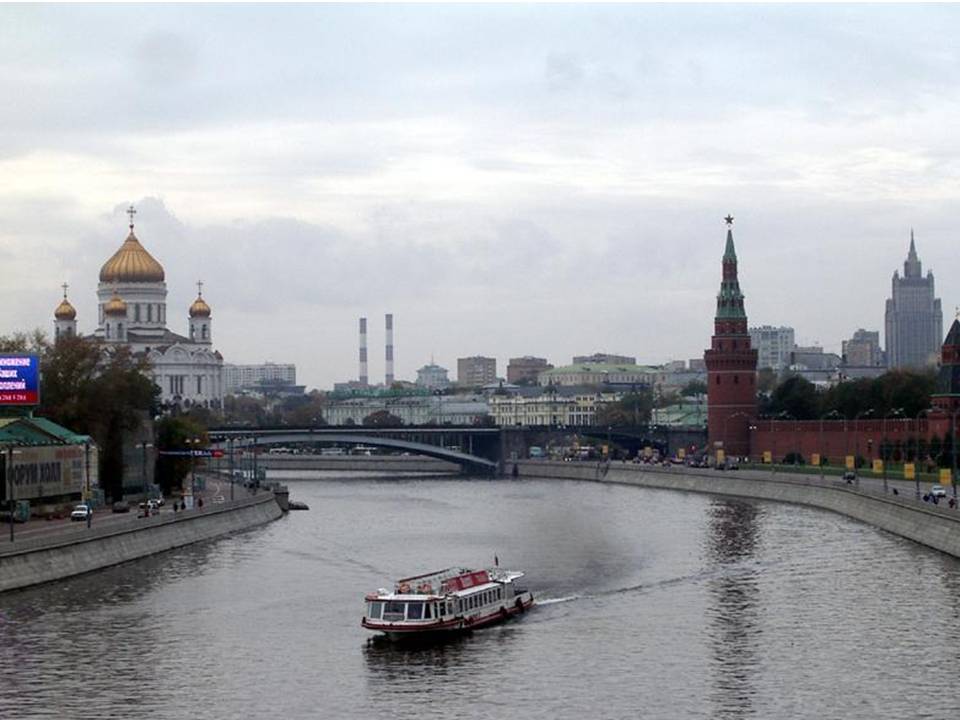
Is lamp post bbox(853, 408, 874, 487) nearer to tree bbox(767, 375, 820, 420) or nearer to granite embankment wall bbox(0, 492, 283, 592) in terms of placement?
tree bbox(767, 375, 820, 420)

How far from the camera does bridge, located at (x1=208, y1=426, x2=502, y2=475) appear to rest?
162375mm

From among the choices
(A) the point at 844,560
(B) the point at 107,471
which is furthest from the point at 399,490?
(A) the point at 844,560

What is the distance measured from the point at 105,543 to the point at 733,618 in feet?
80.5

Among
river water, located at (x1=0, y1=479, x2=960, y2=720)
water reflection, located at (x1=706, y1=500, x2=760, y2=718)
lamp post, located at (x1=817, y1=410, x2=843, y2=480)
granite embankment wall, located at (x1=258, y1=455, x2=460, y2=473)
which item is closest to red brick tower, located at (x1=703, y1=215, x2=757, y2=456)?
lamp post, located at (x1=817, y1=410, x2=843, y2=480)

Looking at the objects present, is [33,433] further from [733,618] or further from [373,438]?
[373,438]

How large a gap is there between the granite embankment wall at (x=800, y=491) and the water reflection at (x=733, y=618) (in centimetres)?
567

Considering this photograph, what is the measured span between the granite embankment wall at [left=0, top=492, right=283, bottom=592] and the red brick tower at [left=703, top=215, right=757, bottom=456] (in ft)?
211

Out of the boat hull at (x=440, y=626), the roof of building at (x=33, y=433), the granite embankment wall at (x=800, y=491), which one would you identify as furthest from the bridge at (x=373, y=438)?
the boat hull at (x=440, y=626)

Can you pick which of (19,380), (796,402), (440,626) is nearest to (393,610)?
(440,626)

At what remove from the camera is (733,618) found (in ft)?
183

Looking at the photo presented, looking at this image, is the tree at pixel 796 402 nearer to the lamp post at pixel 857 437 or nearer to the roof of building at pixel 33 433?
the lamp post at pixel 857 437

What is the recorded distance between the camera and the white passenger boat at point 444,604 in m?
52.7

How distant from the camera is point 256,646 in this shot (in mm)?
51656

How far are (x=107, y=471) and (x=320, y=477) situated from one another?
73644 mm
